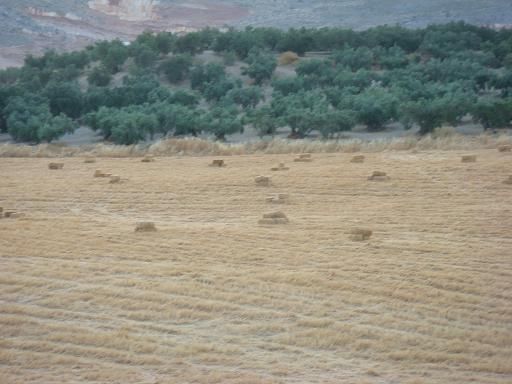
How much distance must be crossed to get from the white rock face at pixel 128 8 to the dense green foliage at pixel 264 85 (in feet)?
103

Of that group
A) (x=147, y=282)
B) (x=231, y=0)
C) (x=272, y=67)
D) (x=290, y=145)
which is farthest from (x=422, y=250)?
(x=231, y=0)

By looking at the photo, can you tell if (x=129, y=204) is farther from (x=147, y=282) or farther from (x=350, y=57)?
(x=350, y=57)

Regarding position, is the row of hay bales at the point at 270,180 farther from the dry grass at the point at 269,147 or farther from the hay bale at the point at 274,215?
the dry grass at the point at 269,147

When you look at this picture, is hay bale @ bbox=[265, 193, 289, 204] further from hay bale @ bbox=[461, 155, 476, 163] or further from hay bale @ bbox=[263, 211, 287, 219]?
hay bale @ bbox=[461, 155, 476, 163]

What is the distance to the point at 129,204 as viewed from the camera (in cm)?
1991

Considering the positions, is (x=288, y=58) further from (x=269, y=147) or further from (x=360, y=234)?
(x=360, y=234)

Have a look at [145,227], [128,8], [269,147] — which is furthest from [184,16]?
[145,227]

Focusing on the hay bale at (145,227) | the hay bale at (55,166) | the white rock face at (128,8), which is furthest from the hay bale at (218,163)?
the white rock face at (128,8)

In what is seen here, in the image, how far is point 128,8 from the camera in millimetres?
97875

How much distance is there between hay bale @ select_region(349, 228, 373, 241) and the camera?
1498 cm

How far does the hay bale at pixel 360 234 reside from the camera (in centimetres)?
1498

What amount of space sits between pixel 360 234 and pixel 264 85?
40.7m

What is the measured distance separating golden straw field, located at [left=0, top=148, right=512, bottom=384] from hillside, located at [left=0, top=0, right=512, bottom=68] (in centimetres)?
5823

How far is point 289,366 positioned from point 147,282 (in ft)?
10.8
